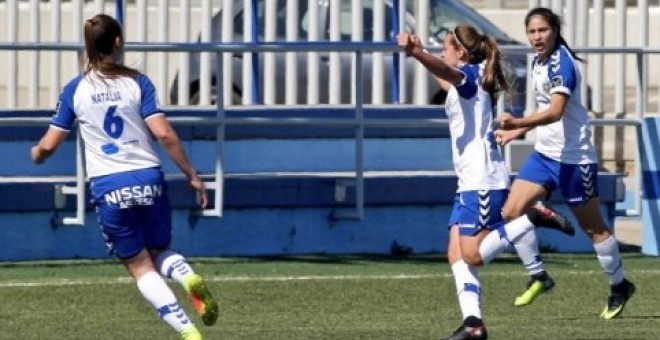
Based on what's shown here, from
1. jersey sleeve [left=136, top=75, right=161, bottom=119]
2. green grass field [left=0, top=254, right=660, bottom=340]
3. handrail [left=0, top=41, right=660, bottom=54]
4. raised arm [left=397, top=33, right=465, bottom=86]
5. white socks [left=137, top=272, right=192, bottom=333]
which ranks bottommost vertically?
green grass field [left=0, top=254, right=660, bottom=340]

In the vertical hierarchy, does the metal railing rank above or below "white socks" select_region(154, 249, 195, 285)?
above

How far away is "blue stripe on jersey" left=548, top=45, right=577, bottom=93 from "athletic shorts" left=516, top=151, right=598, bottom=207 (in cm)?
62

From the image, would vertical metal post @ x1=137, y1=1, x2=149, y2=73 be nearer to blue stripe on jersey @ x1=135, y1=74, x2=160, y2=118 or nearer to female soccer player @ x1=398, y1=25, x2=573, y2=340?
female soccer player @ x1=398, y1=25, x2=573, y2=340

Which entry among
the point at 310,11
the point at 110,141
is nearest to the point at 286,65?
the point at 310,11

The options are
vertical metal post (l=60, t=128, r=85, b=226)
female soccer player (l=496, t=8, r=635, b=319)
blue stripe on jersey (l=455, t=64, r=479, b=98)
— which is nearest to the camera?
blue stripe on jersey (l=455, t=64, r=479, b=98)

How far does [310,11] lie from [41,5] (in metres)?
2.24

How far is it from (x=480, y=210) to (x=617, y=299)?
1901mm

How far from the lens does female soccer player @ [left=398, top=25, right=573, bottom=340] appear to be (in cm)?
1068

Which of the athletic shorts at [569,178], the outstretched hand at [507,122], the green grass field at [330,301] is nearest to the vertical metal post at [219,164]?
the green grass field at [330,301]

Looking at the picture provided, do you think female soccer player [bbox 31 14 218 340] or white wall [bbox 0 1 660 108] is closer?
female soccer player [bbox 31 14 218 340]

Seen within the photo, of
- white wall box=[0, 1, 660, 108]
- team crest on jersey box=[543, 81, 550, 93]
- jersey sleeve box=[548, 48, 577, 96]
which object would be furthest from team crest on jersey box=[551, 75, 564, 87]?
white wall box=[0, 1, 660, 108]

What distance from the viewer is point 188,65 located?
58.2ft

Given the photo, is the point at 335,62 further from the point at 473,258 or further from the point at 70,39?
the point at 473,258

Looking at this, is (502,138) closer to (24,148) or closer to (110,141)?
(110,141)
